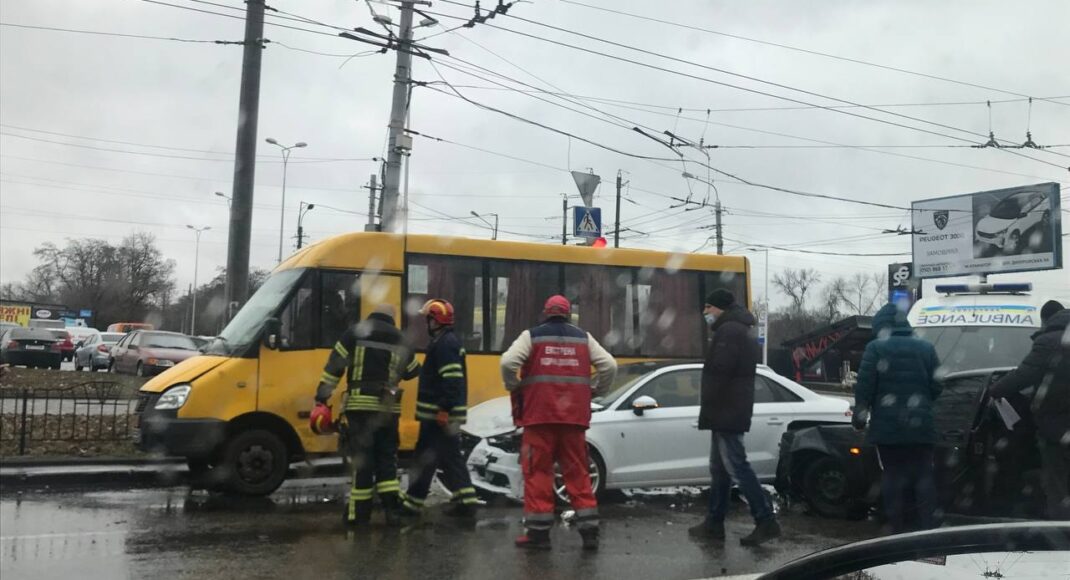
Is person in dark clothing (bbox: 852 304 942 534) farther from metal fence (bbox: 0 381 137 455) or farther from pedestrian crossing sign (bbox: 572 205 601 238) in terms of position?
pedestrian crossing sign (bbox: 572 205 601 238)

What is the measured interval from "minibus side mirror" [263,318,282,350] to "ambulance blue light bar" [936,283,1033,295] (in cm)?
868

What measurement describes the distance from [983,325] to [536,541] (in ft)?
25.3

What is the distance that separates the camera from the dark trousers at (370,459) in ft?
27.2

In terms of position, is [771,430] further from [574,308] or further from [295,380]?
[295,380]

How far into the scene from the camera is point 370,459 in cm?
830

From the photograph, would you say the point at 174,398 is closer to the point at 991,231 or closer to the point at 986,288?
the point at 986,288

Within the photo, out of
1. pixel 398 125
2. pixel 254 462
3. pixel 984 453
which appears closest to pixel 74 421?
pixel 254 462

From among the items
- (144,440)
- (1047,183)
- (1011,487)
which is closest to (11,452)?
(144,440)

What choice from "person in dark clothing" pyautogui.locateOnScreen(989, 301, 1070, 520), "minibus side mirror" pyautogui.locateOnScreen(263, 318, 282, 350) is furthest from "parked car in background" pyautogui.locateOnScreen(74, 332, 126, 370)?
"person in dark clothing" pyautogui.locateOnScreen(989, 301, 1070, 520)

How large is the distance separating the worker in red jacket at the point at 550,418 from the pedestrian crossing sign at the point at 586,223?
357 inches

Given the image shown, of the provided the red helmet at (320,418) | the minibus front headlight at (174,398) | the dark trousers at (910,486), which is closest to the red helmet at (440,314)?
the red helmet at (320,418)

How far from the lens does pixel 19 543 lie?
7402 mm

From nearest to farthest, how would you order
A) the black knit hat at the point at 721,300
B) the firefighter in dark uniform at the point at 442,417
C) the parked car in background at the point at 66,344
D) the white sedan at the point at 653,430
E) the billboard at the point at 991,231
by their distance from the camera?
the black knit hat at the point at 721,300 → the firefighter in dark uniform at the point at 442,417 → the white sedan at the point at 653,430 → the billboard at the point at 991,231 → the parked car in background at the point at 66,344

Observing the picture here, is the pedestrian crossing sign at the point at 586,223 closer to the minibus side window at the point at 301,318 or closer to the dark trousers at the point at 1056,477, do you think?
the minibus side window at the point at 301,318
